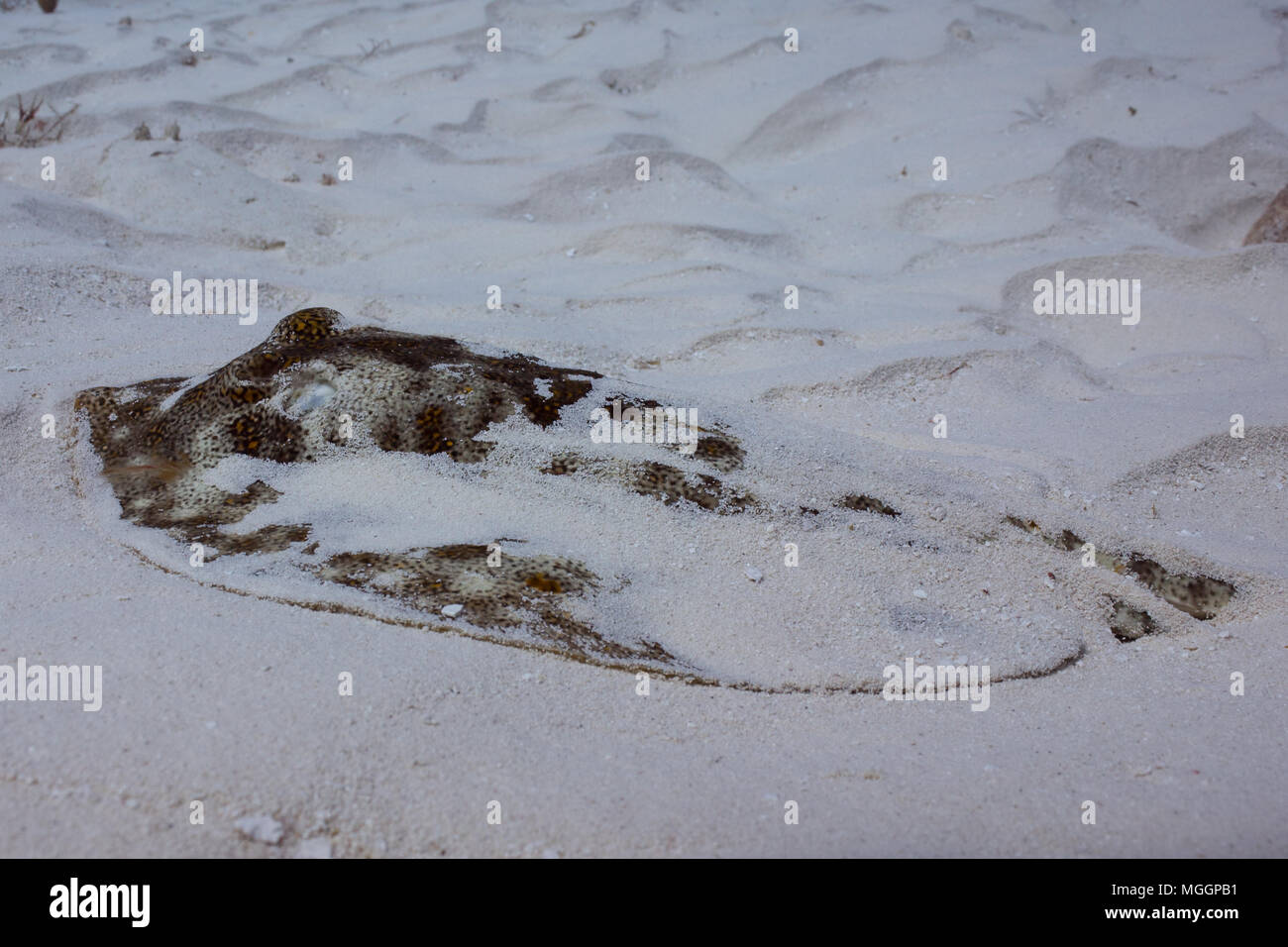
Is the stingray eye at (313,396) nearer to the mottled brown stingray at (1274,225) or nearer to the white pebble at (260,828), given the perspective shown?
the white pebble at (260,828)

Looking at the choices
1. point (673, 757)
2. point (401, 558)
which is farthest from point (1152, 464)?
point (401, 558)

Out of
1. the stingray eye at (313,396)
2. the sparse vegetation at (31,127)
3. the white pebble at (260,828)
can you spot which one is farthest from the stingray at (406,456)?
the sparse vegetation at (31,127)

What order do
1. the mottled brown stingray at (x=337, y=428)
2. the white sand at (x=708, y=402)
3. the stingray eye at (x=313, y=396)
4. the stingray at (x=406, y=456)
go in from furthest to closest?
the stingray eye at (x=313, y=396) → the mottled brown stingray at (x=337, y=428) → the stingray at (x=406, y=456) → the white sand at (x=708, y=402)

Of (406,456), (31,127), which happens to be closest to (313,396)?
(406,456)

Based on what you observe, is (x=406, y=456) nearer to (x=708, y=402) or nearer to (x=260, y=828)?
(x=708, y=402)

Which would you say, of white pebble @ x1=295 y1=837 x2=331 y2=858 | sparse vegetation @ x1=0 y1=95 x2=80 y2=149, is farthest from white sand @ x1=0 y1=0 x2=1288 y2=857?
sparse vegetation @ x1=0 y1=95 x2=80 y2=149

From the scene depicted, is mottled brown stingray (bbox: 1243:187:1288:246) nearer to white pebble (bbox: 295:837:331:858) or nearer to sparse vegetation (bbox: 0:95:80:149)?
white pebble (bbox: 295:837:331:858)
